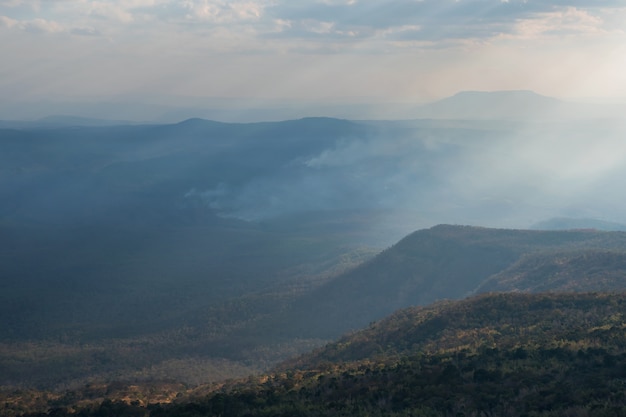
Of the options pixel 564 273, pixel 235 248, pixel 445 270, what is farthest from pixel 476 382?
pixel 235 248

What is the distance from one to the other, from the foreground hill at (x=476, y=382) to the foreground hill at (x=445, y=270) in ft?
76.8

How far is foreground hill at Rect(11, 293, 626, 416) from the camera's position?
18.0 m

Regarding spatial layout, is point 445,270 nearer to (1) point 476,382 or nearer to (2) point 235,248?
(2) point 235,248

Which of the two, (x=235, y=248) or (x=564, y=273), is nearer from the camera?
(x=564, y=273)

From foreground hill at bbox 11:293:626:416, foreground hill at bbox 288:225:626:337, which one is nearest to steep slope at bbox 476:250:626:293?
foreground hill at bbox 288:225:626:337

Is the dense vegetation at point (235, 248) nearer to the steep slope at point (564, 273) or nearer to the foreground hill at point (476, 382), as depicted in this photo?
the steep slope at point (564, 273)

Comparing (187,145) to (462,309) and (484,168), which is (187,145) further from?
(462,309)

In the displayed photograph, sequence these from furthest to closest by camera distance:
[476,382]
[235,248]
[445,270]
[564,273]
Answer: [235,248]
[445,270]
[564,273]
[476,382]

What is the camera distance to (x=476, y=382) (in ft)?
66.5

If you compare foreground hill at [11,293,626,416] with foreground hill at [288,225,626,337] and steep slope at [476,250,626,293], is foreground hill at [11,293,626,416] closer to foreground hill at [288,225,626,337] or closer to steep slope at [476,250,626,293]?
steep slope at [476,250,626,293]

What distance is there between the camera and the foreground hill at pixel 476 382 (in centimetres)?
1802

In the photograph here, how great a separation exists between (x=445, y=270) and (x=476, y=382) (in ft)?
153

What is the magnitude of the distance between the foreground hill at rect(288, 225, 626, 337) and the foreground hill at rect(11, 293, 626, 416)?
76.8 ft

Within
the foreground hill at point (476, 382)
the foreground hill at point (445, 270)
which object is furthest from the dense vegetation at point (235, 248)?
the foreground hill at point (476, 382)
